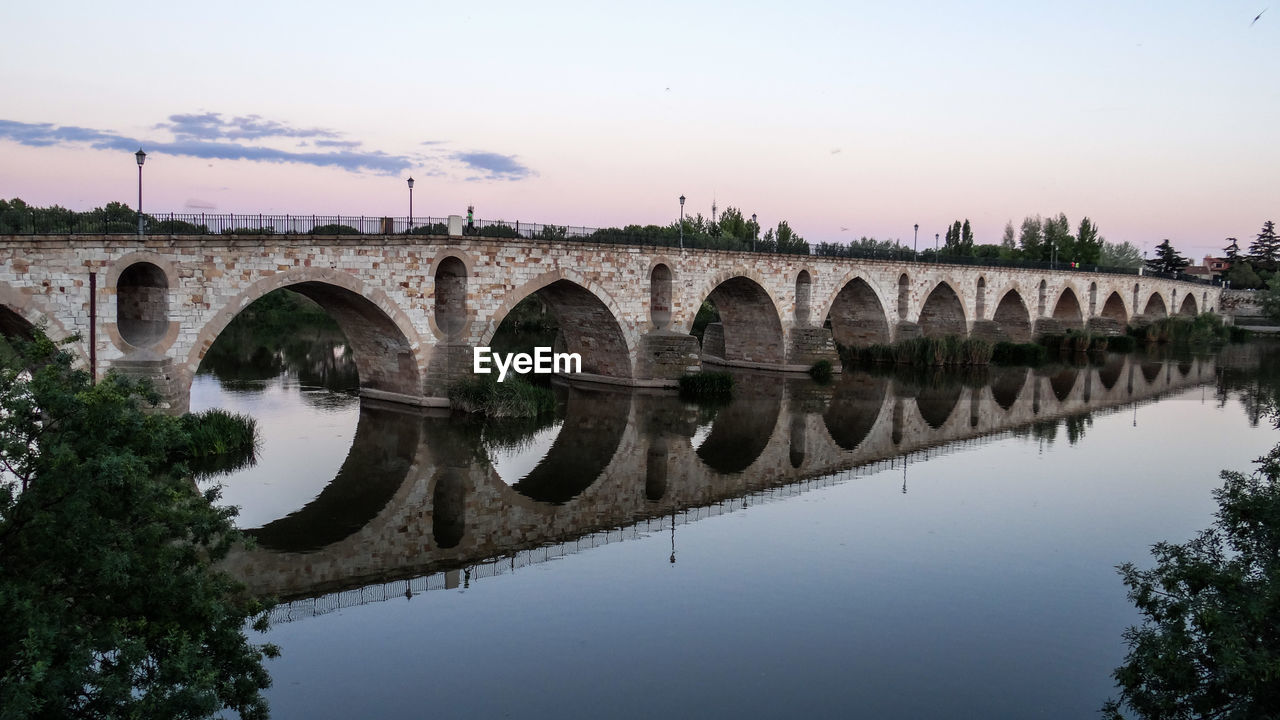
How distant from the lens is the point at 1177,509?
631 inches

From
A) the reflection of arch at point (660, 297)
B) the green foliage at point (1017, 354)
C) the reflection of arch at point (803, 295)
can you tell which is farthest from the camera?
the green foliage at point (1017, 354)

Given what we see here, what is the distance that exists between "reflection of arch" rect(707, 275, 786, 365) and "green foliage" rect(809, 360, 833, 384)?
1.43 metres

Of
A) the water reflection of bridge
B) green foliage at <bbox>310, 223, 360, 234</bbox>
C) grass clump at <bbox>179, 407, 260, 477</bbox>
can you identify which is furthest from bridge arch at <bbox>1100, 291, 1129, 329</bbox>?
grass clump at <bbox>179, 407, 260, 477</bbox>

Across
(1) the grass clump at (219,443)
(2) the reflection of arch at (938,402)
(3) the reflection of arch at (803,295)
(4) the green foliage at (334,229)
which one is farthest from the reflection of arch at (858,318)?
(1) the grass clump at (219,443)

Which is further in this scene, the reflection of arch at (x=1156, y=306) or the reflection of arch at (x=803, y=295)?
the reflection of arch at (x=1156, y=306)

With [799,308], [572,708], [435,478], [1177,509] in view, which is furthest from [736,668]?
[799,308]

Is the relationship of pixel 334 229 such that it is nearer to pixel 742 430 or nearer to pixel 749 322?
pixel 742 430

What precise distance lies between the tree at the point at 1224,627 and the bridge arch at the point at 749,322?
998 inches

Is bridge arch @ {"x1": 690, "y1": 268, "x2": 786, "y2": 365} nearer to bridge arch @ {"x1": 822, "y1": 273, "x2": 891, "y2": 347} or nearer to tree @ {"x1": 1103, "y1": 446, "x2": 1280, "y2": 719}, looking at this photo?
bridge arch @ {"x1": 822, "y1": 273, "x2": 891, "y2": 347}

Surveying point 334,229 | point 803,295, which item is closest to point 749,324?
point 803,295

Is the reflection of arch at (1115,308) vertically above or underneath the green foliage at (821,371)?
above

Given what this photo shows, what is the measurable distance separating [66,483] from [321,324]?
1808 inches

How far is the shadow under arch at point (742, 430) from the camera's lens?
1920 centimetres

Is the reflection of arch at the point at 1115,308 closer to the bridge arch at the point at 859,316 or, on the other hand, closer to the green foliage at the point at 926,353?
the green foliage at the point at 926,353
